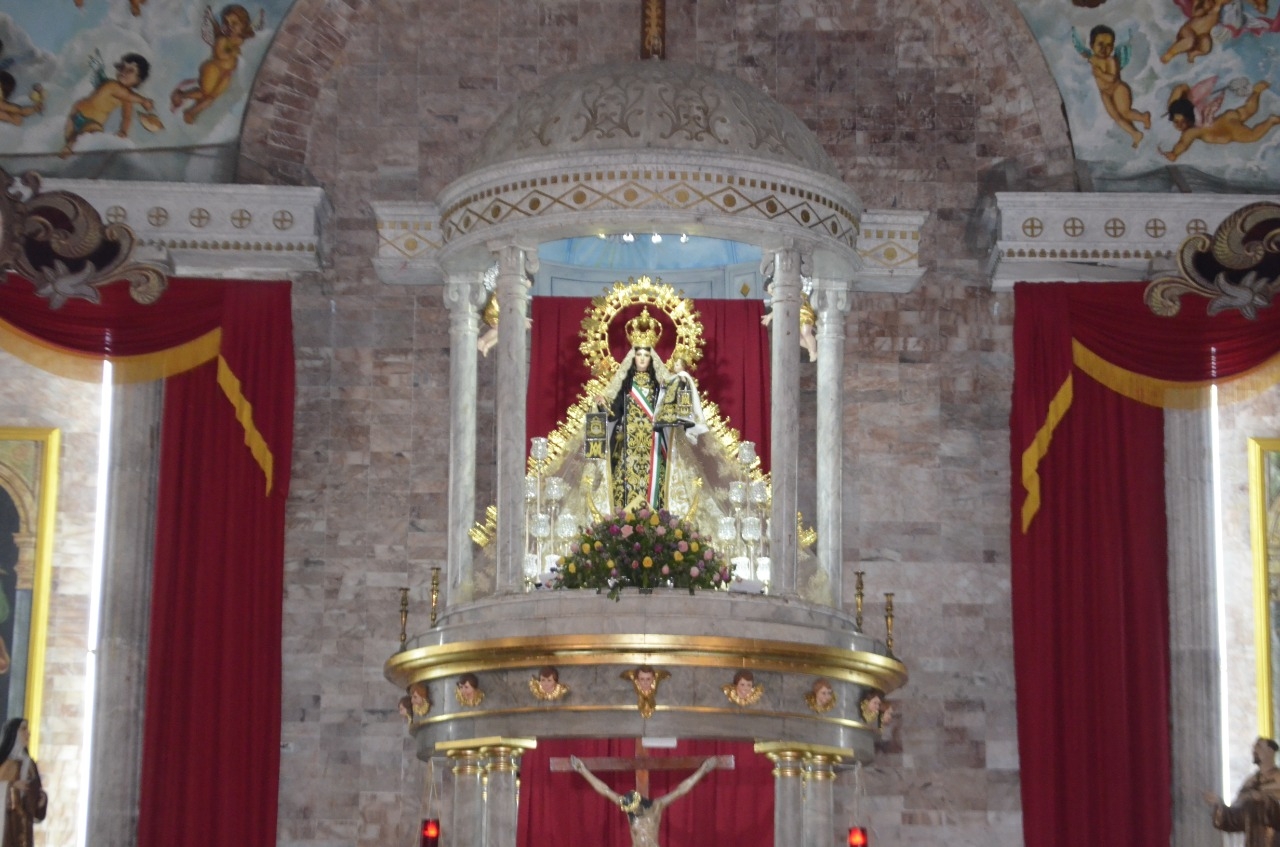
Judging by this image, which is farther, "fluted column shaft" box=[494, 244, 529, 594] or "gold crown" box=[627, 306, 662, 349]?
"gold crown" box=[627, 306, 662, 349]

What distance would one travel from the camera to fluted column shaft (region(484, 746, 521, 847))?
15.6m

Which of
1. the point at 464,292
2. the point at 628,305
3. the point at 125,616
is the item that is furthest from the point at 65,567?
the point at 628,305

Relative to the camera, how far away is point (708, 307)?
61.6ft

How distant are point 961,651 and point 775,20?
18.3 feet

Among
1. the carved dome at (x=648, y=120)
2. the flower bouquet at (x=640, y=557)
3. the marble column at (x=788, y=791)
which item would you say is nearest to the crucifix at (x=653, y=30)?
the carved dome at (x=648, y=120)

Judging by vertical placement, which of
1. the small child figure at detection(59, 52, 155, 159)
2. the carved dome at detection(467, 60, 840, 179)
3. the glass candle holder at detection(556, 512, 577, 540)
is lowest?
the glass candle holder at detection(556, 512, 577, 540)

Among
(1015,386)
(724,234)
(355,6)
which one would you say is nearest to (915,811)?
(1015,386)

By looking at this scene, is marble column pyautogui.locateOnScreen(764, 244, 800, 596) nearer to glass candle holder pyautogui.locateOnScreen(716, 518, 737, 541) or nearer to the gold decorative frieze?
the gold decorative frieze

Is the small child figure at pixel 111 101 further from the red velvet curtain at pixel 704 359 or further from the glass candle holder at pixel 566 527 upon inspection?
the glass candle holder at pixel 566 527

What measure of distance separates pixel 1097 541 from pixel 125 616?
25.4 feet

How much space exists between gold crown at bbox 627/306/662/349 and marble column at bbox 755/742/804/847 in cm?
350

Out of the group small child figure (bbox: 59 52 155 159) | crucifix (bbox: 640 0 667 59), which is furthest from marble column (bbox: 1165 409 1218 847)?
small child figure (bbox: 59 52 155 159)

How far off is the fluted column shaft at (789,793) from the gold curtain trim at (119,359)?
19.3 feet

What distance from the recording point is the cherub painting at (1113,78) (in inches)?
748
